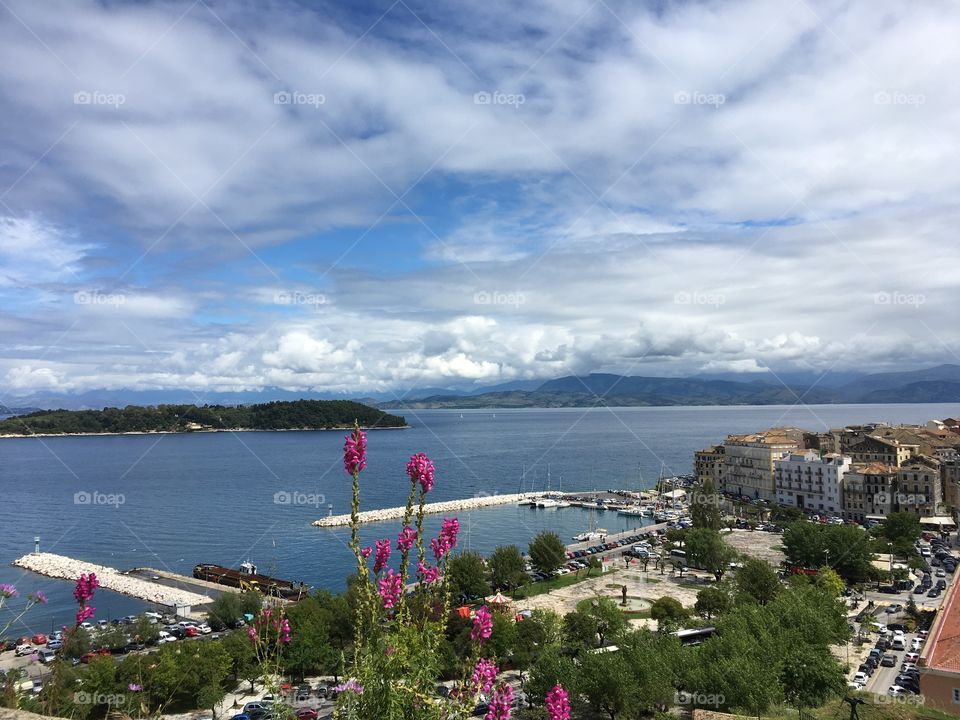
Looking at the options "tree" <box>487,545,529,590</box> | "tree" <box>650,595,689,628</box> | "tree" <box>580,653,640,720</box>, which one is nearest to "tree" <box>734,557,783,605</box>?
"tree" <box>650,595,689,628</box>

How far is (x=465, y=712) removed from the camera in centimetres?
279

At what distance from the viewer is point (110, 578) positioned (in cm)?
3284

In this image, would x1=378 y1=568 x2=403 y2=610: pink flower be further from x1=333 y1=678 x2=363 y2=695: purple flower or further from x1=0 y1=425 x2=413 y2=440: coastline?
x1=0 y1=425 x2=413 y2=440: coastline

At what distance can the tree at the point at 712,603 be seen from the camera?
71.7ft

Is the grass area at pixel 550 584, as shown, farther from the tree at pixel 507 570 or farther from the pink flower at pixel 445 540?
the pink flower at pixel 445 540

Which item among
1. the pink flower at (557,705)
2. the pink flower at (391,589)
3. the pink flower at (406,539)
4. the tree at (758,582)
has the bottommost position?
the tree at (758,582)

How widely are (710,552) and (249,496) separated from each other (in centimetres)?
4459

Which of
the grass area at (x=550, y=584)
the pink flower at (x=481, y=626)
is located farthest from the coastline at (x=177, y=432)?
the pink flower at (x=481, y=626)

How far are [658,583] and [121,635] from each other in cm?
2175

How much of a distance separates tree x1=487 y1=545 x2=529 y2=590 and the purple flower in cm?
2525

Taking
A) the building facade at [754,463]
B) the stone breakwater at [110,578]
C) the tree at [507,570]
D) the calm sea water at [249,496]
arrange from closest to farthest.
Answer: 1. the tree at [507,570]
2. the stone breakwater at [110,578]
3. the calm sea water at [249,496]
4. the building facade at [754,463]

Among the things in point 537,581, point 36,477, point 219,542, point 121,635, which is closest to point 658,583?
point 537,581

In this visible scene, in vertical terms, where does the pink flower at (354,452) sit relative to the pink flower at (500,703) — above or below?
above

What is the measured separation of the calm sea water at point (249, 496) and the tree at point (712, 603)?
50.0 ft
